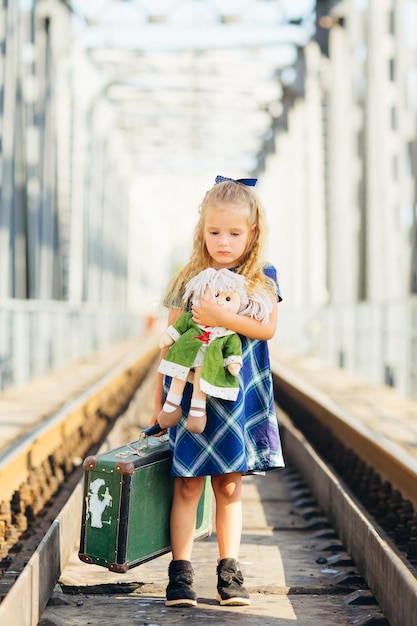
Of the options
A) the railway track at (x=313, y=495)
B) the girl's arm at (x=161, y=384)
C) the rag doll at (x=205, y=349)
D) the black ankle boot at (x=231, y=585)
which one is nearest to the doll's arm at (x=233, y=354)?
the rag doll at (x=205, y=349)

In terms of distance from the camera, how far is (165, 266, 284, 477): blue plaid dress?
338 centimetres

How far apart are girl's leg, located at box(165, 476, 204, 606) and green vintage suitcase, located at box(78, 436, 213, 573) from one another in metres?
0.06

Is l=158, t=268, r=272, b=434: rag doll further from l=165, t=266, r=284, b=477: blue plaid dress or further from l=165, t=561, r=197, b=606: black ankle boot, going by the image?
l=165, t=561, r=197, b=606: black ankle boot

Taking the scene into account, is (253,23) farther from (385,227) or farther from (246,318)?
(246,318)

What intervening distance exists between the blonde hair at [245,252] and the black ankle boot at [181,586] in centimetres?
83

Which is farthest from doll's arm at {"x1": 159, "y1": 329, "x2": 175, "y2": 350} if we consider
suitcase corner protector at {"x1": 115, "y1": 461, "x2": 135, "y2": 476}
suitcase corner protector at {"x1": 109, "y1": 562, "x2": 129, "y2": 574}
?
suitcase corner protector at {"x1": 109, "y1": 562, "x2": 129, "y2": 574}

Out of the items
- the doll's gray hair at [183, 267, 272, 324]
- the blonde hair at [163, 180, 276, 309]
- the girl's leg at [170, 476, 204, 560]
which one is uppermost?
the blonde hair at [163, 180, 276, 309]

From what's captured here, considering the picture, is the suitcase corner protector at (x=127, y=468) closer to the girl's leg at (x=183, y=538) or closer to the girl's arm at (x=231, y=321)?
the girl's leg at (x=183, y=538)

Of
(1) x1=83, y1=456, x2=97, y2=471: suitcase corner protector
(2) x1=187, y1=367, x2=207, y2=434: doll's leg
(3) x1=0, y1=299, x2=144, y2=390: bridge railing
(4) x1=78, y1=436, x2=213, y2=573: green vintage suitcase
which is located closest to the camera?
(2) x1=187, y1=367, x2=207, y2=434: doll's leg

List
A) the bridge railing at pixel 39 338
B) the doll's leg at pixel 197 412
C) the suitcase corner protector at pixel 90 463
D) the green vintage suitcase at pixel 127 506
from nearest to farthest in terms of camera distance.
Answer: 1. the doll's leg at pixel 197 412
2. the green vintage suitcase at pixel 127 506
3. the suitcase corner protector at pixel 90 463
4. the bridge railing at pixel 39 338

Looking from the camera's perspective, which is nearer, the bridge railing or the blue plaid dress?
the blue plaid dress

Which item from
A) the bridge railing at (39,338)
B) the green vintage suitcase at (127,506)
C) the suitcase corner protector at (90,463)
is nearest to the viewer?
the green vintage suitcase at (127,506)

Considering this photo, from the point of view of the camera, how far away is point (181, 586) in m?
3.51

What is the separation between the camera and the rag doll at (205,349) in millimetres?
3316
